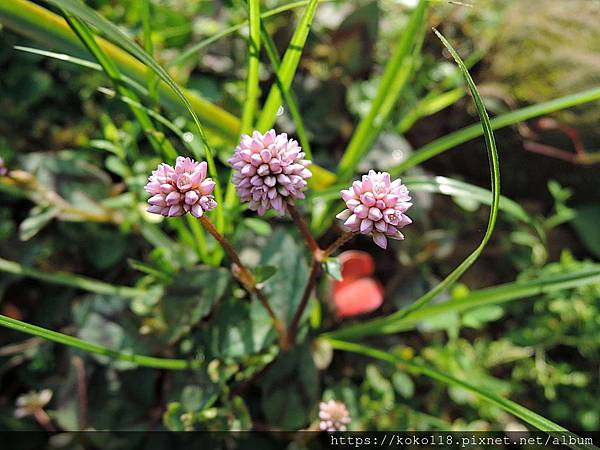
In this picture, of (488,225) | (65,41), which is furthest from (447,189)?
(65,41)

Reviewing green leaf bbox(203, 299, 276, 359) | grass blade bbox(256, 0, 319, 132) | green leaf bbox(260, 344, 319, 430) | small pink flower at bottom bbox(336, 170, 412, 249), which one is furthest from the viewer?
green leaf bbox(260, 344, 319, 430)

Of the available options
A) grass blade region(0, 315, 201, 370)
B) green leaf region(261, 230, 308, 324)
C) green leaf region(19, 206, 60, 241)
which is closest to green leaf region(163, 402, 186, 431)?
grass blade region(0, 315, 201, 370)

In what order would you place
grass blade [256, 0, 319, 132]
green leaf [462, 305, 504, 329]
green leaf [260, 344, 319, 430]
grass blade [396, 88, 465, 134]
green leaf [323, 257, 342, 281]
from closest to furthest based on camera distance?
green leaf [323, 257, 342, 281] → grass blade [256, 0, 319, 132] → green leaf [260, 344, 319, 430] → green leaf [462, 305, 504, 329] → grass blade [396, 88, 465, 134]

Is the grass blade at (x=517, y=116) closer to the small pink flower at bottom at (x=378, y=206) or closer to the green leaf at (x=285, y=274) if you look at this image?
the green leaf at (x=285, y=274)

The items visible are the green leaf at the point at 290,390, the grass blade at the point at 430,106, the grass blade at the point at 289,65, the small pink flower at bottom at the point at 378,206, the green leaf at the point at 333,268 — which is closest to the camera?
the small pink flower at bottom at the point at 378,206

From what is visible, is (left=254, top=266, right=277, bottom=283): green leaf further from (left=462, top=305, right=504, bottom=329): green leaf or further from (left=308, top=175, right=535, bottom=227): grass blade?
(left=462, top=305, right=504, bottom=329): green leaf

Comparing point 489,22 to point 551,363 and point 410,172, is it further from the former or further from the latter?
point 551,363

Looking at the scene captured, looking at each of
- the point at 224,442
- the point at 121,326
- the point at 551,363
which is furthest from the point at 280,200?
the point at 551,363

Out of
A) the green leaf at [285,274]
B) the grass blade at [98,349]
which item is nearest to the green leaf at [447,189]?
the green leaf at [285,274]

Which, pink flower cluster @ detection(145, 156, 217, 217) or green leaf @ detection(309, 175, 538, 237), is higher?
green leaf @ detection(309, 175, 538, 237)
